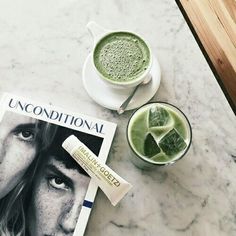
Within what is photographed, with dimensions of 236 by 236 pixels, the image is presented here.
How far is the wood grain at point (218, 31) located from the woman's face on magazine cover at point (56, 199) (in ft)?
2.33

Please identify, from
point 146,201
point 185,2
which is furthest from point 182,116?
point 185,2

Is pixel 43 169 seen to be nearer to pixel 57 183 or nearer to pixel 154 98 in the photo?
pixel 57 183

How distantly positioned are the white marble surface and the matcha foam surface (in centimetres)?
6

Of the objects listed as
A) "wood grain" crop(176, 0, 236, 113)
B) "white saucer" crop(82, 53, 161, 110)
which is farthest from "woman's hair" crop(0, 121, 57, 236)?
"wood grain" crop(176, 0, 236, 113)

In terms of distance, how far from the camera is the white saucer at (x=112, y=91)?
68 centimetres

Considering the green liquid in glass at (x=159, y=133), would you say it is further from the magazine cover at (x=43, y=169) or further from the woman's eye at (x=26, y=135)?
the woman's eye at (x=26, y=135)

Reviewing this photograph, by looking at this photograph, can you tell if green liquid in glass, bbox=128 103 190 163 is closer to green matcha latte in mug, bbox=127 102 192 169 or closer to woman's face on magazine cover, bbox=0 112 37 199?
green matcha latte in mug, bbox=127 102 192 169

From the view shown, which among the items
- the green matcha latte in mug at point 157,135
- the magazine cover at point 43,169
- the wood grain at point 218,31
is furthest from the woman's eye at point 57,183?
the wood grain at point 218,31

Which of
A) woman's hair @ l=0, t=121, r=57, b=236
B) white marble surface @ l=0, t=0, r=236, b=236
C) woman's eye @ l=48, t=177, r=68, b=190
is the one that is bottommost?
woman's hair @ l=0, t=121, r=57, b=236

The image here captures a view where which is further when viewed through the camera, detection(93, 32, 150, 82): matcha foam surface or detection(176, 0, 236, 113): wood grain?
detection(176, 0, 236, 113): wood grain

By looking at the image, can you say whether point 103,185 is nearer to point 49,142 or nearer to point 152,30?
point 49,142

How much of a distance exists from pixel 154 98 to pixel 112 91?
0.07 meters

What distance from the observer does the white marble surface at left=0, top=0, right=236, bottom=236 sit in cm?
63

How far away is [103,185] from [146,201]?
7 centimetres
